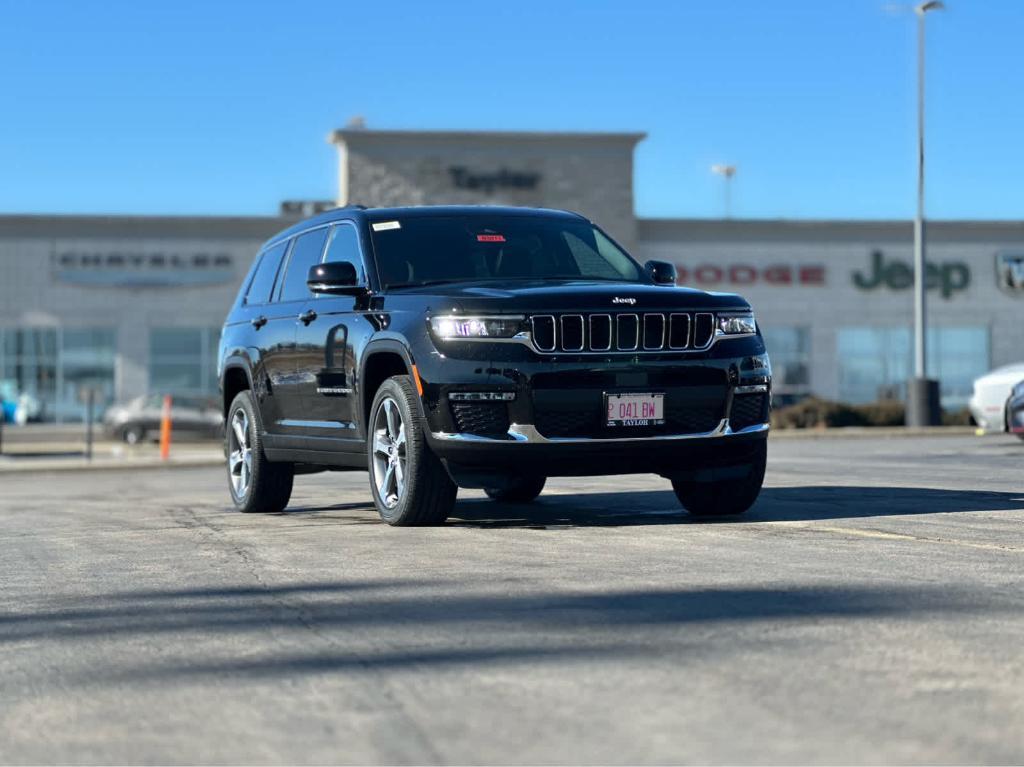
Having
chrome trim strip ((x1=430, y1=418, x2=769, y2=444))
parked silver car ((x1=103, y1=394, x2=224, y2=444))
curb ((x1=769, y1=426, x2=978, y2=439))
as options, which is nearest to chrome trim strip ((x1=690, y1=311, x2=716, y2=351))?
→ chrome trim strip ((x1=430, y1=418, x2=769, y2=444))

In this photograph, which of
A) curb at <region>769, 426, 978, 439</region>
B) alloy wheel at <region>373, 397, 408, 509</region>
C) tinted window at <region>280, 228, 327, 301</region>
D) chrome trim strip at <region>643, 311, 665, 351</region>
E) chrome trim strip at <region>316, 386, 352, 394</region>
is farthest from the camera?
curb at <region>769, 426, 978, 439</region>

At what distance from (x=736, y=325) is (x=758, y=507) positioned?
157 centimetres

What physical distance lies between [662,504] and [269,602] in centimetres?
487

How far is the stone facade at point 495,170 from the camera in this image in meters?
51.8

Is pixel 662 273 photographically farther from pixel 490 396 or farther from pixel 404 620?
pixel 404 620

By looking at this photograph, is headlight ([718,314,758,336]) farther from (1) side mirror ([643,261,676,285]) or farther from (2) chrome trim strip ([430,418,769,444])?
(1) side mirror ([643,261,676,285])

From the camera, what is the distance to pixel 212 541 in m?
8.97

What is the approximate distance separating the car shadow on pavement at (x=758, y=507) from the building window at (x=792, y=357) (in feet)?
139

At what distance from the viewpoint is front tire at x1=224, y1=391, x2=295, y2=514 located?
11.3 m

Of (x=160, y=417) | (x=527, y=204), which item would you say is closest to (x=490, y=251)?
(x=160, y=417)

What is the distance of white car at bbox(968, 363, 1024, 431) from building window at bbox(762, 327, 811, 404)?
3217cm

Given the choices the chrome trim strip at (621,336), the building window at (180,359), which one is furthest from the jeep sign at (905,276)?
the chrome trim strip at (621,336)

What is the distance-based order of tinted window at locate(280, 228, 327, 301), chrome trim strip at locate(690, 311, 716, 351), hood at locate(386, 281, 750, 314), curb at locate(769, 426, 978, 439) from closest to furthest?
hood at locate(386, 281, 750, 314) < chrome trim strip at locate(690, 311, 716, 351) < tinted window at locate(280, 228, 327, 301) < curb at locate(769, 426, 978, 439)

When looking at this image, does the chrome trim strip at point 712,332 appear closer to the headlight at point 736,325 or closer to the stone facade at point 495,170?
the headlight at point 736,325
